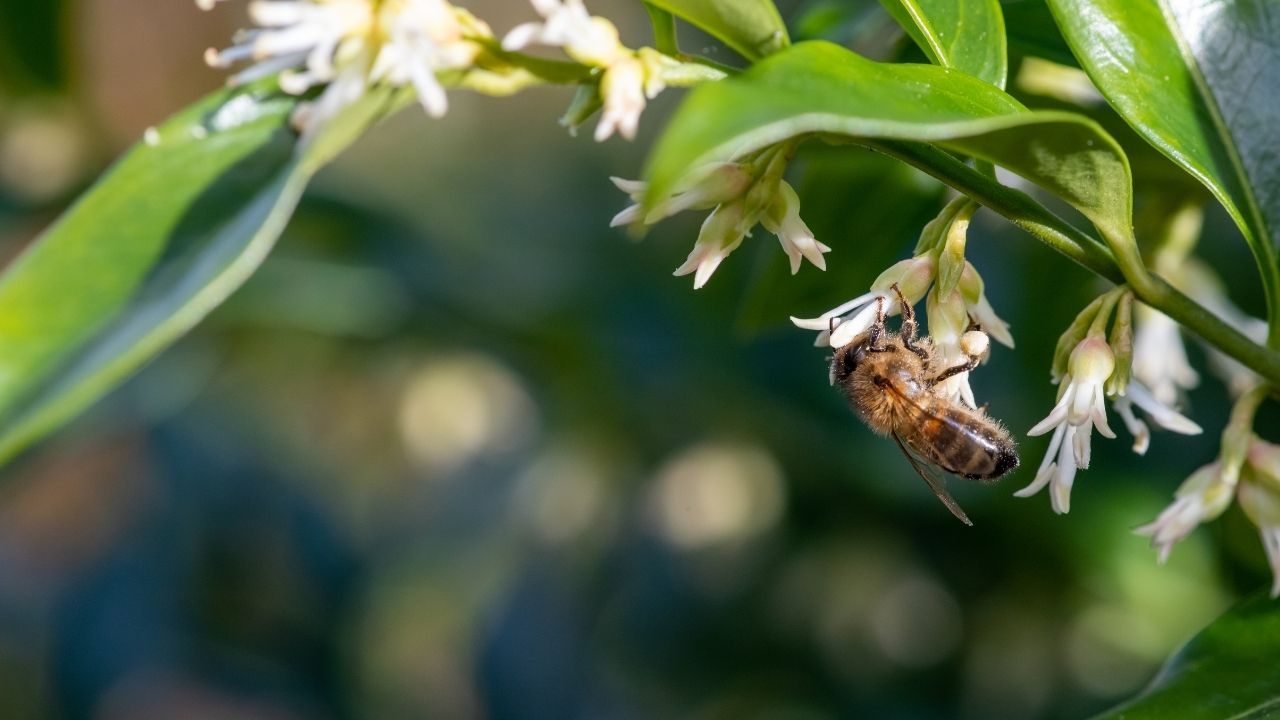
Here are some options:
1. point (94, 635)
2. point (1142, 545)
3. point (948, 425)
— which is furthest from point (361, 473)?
point (948, 425)

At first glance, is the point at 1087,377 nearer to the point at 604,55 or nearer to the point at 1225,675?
the point at 1225,675

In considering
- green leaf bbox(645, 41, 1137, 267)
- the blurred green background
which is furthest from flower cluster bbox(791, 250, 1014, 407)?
the blurred green background

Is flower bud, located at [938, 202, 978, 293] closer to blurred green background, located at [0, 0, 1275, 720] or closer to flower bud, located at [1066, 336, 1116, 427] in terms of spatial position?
flower bud, located at [1066, 336, 1116, 427]

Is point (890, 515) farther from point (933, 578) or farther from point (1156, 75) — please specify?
point (1156, 75)

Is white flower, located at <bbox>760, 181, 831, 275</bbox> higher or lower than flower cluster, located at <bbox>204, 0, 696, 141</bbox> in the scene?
lower

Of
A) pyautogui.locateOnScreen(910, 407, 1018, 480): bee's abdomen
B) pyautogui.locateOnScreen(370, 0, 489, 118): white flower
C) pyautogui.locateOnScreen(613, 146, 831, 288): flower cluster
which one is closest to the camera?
pyautogui.locateOnScreen(370, 0, 489, 118): white flower

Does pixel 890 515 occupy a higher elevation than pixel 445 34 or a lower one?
lower

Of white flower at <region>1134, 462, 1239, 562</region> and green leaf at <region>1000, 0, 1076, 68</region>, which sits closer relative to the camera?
white flower at <region>1134, 462, 1239, 562</region>

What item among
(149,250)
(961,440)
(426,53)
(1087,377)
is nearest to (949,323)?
(1087,377)
